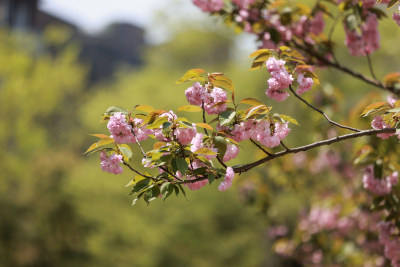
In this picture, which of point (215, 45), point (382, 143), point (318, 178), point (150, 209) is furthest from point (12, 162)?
point (215, 45)

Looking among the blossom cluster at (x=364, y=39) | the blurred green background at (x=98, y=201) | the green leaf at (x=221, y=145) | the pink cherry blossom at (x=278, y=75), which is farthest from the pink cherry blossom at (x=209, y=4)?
the blurred green background at (x=98, y=201)

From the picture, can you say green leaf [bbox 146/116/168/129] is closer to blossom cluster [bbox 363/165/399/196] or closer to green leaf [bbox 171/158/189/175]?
green leaf [bbox 171/158/189/175]

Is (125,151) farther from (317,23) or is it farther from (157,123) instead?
(317,23)

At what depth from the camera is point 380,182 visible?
7.31 ft

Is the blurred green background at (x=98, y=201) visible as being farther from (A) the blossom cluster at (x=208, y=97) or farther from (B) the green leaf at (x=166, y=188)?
(B) the green leaf at (x=166, y=188)

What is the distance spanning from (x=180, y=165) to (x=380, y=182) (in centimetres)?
122

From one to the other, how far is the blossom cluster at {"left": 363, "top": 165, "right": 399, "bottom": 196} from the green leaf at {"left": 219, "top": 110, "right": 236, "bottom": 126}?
3.43ft

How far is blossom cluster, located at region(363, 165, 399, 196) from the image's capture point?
2232 mm

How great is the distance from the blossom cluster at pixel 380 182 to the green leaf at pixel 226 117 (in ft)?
3.43

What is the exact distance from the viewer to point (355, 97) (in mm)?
10398

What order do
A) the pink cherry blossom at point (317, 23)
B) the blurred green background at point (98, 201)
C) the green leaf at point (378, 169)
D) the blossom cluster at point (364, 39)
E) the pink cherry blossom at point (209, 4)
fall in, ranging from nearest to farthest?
the green leaf at point (378, 169)
the blossom cluster at point (364, 39)
the pink cherry blossom at point (209, 4)
the pink cherry blossom at point (317, 23)
the blurred green background at point (98, 201)

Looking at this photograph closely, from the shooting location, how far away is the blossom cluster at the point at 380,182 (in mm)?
2232

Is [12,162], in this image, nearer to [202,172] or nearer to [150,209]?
[150,209]

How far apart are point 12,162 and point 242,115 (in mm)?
8918
